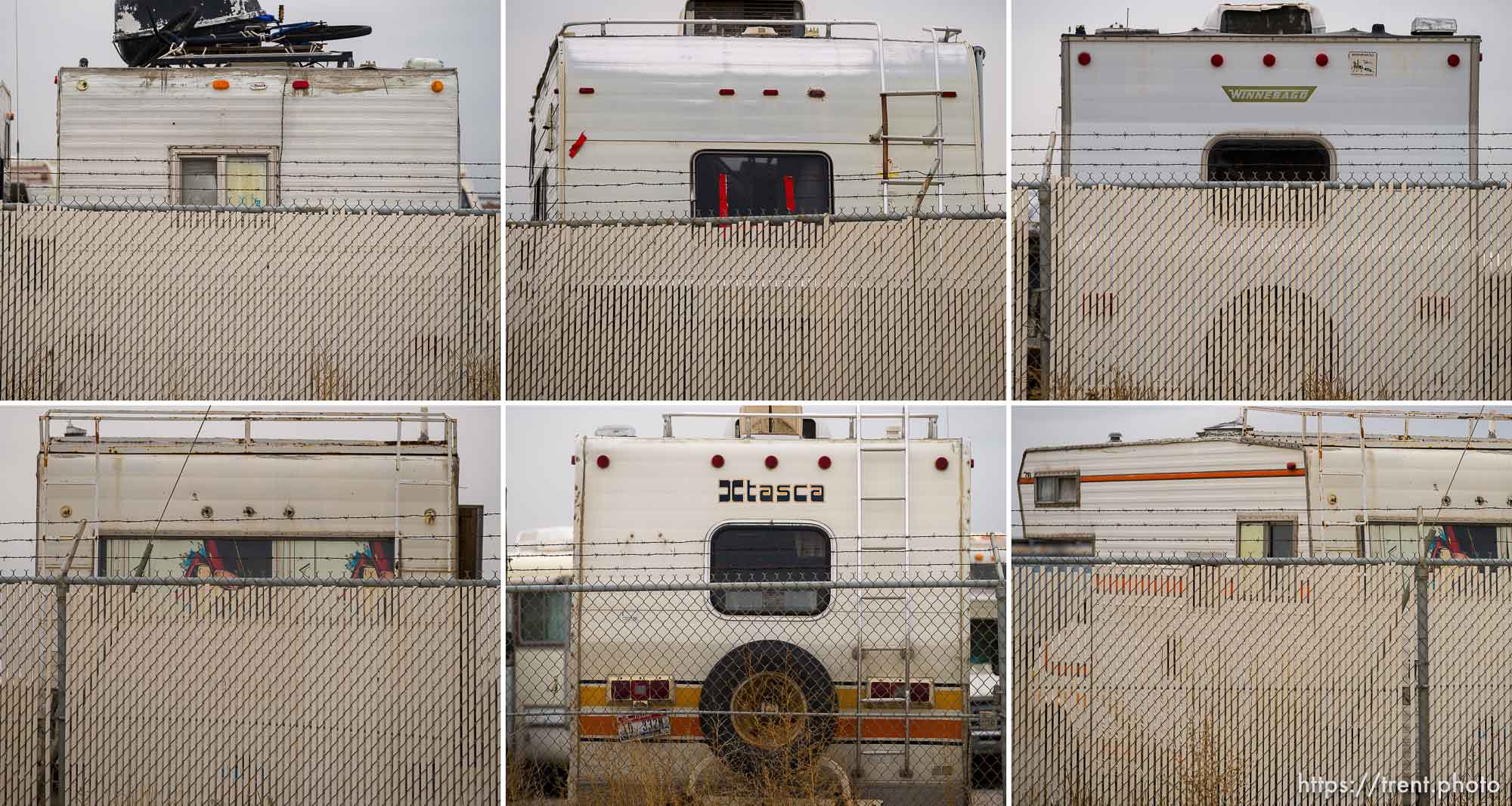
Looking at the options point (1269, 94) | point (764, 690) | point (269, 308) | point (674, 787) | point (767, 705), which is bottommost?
point (674, 787)

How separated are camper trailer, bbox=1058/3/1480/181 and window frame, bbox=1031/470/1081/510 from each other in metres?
3.09

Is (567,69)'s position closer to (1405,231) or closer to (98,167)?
(98,167)

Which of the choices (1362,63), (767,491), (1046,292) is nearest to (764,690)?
(767,491)

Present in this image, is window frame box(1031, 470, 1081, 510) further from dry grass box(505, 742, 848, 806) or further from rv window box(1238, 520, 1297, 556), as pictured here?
dry grass box(505, 742, 848, 806)

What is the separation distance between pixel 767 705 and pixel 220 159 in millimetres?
6610

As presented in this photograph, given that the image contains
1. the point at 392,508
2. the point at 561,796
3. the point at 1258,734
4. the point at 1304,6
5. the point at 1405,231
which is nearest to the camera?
the point at 1258,734

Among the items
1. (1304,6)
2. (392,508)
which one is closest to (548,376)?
(392,508)

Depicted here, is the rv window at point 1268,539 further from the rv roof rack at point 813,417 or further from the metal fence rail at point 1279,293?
the rv roof rack at point 813,417

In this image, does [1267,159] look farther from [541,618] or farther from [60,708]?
[60,708]

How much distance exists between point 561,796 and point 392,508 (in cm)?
267

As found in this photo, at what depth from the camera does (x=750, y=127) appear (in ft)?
41.0

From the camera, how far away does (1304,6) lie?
13227 mm

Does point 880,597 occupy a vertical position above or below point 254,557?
below

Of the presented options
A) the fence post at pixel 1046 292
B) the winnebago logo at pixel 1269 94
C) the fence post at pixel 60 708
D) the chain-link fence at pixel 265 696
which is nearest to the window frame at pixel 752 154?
the fence post at pixel 1046 292
